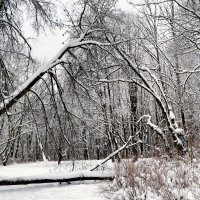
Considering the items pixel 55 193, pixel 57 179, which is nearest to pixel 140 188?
pixel 55 193

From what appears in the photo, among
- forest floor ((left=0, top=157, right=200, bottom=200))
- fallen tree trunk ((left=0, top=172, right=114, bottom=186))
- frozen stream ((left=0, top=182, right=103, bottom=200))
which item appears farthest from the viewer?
fallen tree trunk ((left=0, top=172, right=114, bottom=186))

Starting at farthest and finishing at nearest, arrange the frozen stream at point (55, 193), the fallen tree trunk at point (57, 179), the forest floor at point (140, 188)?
the fallen tree trunk at point (57, 179) → the frozen stream at point (55, 193) → the forest floor at point (140, 188)

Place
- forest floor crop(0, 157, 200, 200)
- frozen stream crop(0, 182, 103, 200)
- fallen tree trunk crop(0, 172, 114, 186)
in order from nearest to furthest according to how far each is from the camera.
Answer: forest floor crop(0, 157, 200, 200)
frozen stream crop(0, 182, 103, 200)
fallen tree trunk crop(0, 172, 114, 186)

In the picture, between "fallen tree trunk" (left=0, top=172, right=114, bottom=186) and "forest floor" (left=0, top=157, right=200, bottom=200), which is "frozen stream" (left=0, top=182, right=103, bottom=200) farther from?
"fallen tree trunk" (left=0, top=172, right=114, bottom=186)

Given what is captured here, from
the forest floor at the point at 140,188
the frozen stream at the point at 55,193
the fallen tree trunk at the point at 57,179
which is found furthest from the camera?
the fallen tree trunk at the point at 57,179

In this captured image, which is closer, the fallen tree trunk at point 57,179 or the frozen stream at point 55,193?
the frozen stream at point 55,193

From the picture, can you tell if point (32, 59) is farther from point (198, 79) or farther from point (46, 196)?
point (198, 79)

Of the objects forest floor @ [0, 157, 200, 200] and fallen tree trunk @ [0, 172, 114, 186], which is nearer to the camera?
forest floor @ [0, 157, 200, 200]

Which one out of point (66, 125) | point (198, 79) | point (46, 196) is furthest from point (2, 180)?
point (198, 79)

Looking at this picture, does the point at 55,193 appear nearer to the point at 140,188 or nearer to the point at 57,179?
the point at 57,179

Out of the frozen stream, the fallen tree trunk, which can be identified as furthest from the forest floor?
the fallen tree trunk

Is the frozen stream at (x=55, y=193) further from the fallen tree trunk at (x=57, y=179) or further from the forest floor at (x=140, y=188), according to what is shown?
the fallen tree trunk at (x=57, y=179)

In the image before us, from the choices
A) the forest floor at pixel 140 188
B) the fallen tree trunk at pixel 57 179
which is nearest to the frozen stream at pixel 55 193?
the forest floor at pixel 140 188

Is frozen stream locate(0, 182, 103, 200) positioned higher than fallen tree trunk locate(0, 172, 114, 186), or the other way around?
fallen tree trunk locate(0, 172, 114, 186)
